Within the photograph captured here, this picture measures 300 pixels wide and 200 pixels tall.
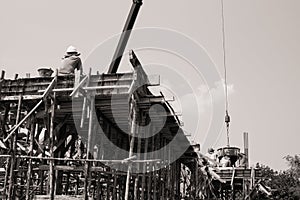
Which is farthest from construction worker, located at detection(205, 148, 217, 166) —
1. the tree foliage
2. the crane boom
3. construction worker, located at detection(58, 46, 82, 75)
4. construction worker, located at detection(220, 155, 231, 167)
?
construction worker, located at detection(58, 46, 82, 75)

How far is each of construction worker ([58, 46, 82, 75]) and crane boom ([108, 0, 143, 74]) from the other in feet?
9.22

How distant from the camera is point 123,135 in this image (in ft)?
79.0

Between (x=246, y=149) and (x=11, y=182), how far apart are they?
61.6 feet

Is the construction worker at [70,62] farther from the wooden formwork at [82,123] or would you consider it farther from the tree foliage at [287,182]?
the tree foliage at [287,182]

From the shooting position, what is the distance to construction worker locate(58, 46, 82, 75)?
18.8 meters

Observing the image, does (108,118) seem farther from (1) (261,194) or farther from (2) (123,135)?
(1) (261,194)

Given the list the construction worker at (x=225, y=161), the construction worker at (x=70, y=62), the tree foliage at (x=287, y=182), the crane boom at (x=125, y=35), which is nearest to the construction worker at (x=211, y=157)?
the construction worker at (x=225, y=161)

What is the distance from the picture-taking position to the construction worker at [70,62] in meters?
18.8

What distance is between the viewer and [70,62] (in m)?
19.0

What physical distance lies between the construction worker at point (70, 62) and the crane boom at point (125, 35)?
281 centimetres

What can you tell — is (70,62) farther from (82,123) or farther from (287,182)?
(287,182)

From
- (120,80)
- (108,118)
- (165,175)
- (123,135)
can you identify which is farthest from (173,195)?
(120,80)

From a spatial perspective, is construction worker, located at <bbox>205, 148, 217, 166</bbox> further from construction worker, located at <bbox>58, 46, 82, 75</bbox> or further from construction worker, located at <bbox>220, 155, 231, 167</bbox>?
construction worker, located at <bbox>58, 46, 82, 75</bbox>

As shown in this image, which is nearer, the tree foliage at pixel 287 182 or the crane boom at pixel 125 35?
the crane boom at pixel 125 35
